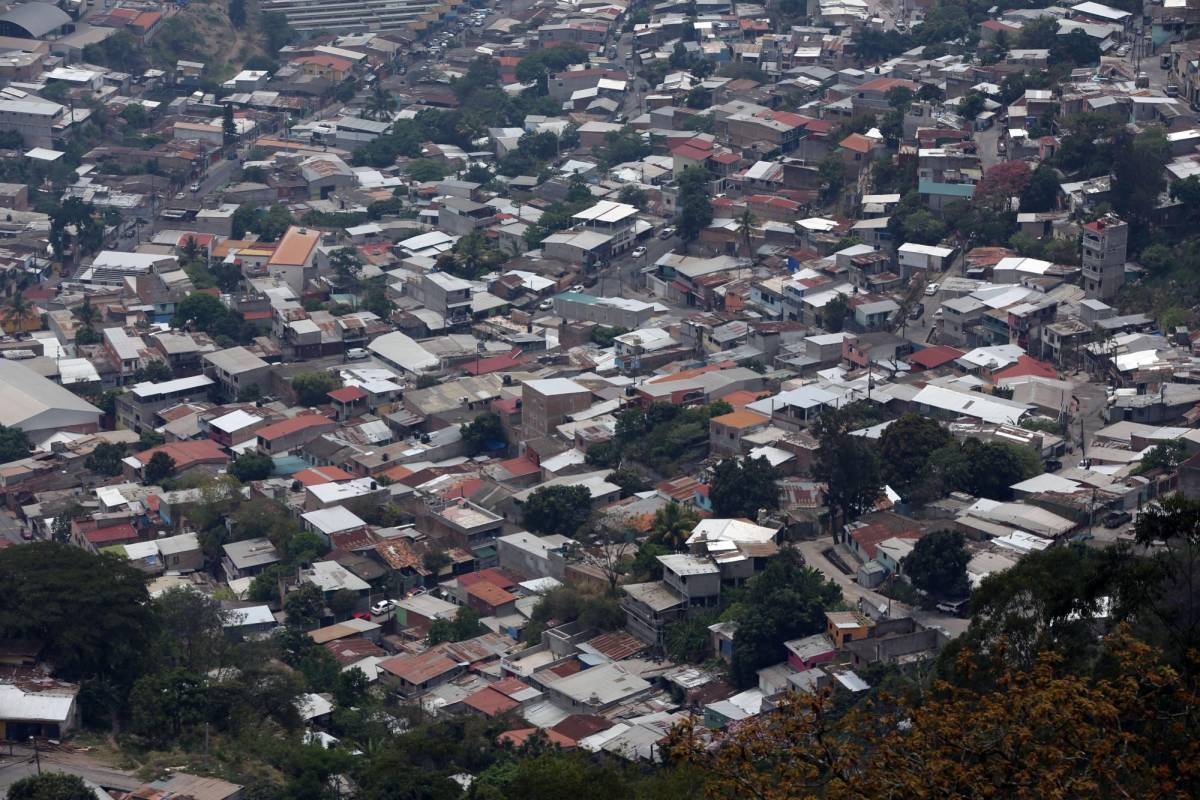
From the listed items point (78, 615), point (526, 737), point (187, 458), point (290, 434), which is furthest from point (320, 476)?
point (526, 737)

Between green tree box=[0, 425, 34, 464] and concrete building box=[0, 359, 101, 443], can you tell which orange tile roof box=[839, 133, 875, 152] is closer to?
concrete building box=[0, 359, 101, 443]

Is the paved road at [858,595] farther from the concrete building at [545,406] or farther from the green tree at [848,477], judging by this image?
the concrete building at [545,406]

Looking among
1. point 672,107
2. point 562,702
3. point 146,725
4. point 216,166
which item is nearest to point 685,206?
point 672,107

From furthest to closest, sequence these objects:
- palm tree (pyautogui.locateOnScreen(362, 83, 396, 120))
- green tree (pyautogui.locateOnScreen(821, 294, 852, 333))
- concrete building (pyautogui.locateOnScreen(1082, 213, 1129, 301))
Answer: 1. palm tree (pyautogui.locateOnScreen(362, 83, 396, 120))
2. green tree (pyautogui.locateOnScreen(821, 294, 852, 333))
3. concrete building (pyautogui.locateOnScreen(1082, 213, 1129, 301))

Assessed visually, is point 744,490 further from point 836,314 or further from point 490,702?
point 836,314

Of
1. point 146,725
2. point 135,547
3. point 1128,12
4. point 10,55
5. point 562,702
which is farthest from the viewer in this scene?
point 10,55

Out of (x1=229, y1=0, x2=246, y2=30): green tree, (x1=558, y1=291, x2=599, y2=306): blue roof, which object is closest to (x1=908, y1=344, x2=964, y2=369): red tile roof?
(x1=558, y1=291, x2=599, y2=306): blue roof

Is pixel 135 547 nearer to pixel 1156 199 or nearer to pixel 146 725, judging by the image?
pixel 146 725

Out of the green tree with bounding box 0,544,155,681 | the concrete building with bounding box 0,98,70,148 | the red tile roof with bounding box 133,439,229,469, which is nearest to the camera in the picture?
the green tree with bounding box 0,544,155,681
